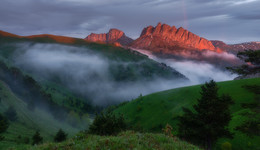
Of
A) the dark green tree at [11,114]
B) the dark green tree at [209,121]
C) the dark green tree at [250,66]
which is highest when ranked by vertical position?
the dark green tree at [250,66]

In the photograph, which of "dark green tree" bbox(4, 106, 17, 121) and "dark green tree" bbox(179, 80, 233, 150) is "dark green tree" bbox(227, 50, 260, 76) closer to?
"dark green tree" bbox(179, 80, 233, 150)

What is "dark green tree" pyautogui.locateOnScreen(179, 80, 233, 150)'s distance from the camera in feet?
95.7

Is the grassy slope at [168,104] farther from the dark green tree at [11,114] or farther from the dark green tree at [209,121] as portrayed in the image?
the dark green tree at [11,114]

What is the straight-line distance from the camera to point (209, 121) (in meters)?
30.4

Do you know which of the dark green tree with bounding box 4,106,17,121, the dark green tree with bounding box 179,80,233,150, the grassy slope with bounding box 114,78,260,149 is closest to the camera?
the dark green tree with bounding box 179,80,233,150

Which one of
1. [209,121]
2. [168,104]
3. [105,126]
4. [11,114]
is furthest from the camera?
[11,114]

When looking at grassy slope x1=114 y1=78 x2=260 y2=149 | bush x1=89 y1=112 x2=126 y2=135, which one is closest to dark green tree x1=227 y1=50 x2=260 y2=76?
bush x1=89 y1=112 x2=126 y2=135

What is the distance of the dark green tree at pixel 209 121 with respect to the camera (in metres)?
29.2

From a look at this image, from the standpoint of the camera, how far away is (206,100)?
30641 millimetres

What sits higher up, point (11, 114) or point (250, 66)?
point (250, 66)

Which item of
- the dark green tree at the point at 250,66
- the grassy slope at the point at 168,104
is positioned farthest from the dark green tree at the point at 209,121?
the grassy slope at the point at 168,104

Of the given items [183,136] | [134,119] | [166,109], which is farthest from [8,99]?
[183,136]

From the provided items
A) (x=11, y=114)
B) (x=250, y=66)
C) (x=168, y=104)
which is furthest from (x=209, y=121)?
(x=11, y=114)

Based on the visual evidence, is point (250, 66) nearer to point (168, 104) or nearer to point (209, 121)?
point (209, 121)
